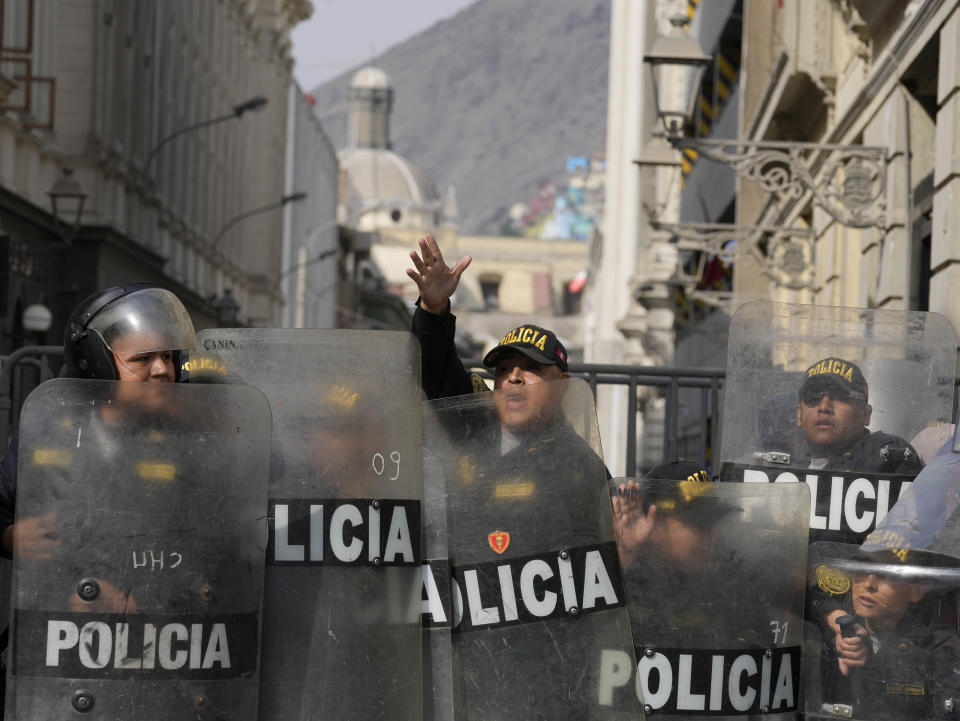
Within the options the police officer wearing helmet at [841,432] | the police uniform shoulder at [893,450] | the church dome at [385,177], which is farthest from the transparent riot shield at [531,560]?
the church dome at [385,177]

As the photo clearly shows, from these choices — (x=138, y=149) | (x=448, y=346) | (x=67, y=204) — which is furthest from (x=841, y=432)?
(x=138, y=149)

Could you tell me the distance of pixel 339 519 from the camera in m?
4.11

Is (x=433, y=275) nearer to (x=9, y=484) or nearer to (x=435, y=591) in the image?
(x=435, y=591)

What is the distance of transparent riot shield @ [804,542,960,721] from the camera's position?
13.6ft

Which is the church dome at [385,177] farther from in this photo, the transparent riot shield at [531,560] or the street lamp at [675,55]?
the transparent riot shield at [531,560]

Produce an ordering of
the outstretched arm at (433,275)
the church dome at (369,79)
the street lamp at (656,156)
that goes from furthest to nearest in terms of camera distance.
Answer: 1. the church dome at (369,79)
2. the street lamp at (656,156)
3. the outstretched arm at (433,275)

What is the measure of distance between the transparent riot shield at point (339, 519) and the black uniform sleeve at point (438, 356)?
59 cm

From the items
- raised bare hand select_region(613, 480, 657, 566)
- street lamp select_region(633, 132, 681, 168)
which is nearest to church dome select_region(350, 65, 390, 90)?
street lamp select_region(633, 132, 681, 168)

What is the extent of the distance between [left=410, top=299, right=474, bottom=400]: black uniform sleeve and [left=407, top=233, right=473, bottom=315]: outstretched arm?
0.06 metres

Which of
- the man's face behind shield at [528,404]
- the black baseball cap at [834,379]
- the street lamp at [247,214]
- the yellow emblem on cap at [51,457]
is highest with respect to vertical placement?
the street lamp at [247,214]

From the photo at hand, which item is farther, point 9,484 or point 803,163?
point 803,163

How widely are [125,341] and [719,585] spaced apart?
1715 mm

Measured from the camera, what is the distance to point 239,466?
3.92 m

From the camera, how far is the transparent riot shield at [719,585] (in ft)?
14.5
